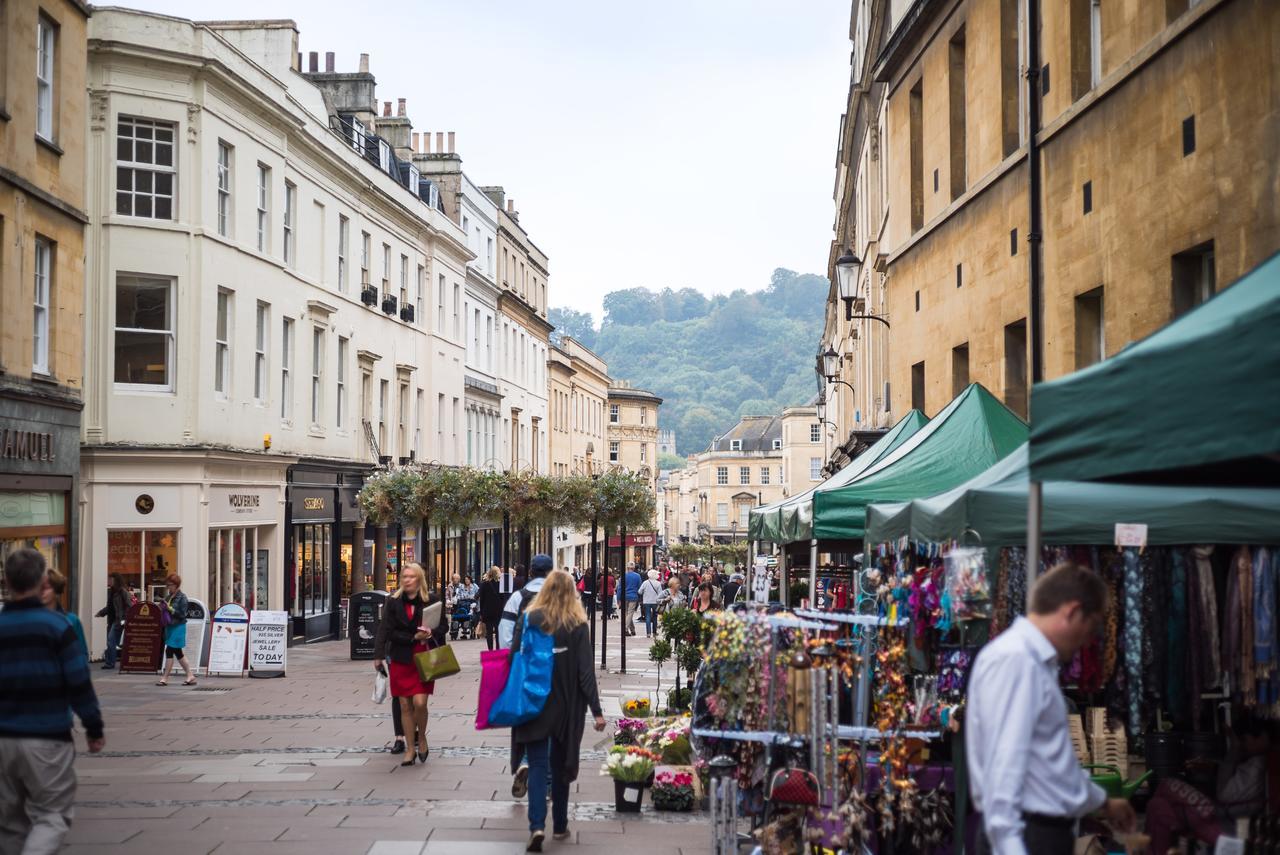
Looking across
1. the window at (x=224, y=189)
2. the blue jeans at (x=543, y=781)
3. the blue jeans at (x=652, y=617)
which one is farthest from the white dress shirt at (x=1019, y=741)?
the blue jeans at (x=652, y=617)

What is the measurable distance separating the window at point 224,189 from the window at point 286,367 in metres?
3.60

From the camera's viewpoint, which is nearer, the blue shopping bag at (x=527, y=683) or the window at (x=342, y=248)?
the blue shopping bag at (x=527, y=683)

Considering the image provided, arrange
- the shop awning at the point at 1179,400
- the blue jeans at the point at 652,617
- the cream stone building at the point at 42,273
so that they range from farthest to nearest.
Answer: the blue jeans at the point at 652,617
the cream stone building at the point at 42,273
the shop awning at the point at 1179,400

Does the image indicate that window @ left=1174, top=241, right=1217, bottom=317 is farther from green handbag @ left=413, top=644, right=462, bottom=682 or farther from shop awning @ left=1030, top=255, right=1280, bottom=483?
green handbag @ left=413, top=644, right=462, bottom=682

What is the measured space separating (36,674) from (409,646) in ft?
19.0

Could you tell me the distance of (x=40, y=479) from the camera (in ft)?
65.5

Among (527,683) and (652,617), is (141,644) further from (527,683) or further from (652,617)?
(652,617)

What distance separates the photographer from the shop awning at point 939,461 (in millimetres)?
11750

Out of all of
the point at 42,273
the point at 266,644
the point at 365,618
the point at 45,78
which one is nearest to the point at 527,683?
the point at 42,273

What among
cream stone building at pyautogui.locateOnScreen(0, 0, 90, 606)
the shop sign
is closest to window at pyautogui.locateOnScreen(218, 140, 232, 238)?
cream stone building at pyautogui.locateOnScreen(0, 0, 90, 606)

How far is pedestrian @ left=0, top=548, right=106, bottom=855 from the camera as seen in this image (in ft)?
23.1

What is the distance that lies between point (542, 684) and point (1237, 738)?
4.34m

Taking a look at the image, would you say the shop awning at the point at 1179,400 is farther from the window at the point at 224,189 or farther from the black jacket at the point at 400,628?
the window at the point at 224,189

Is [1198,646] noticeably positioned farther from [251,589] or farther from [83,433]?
[251,589]
